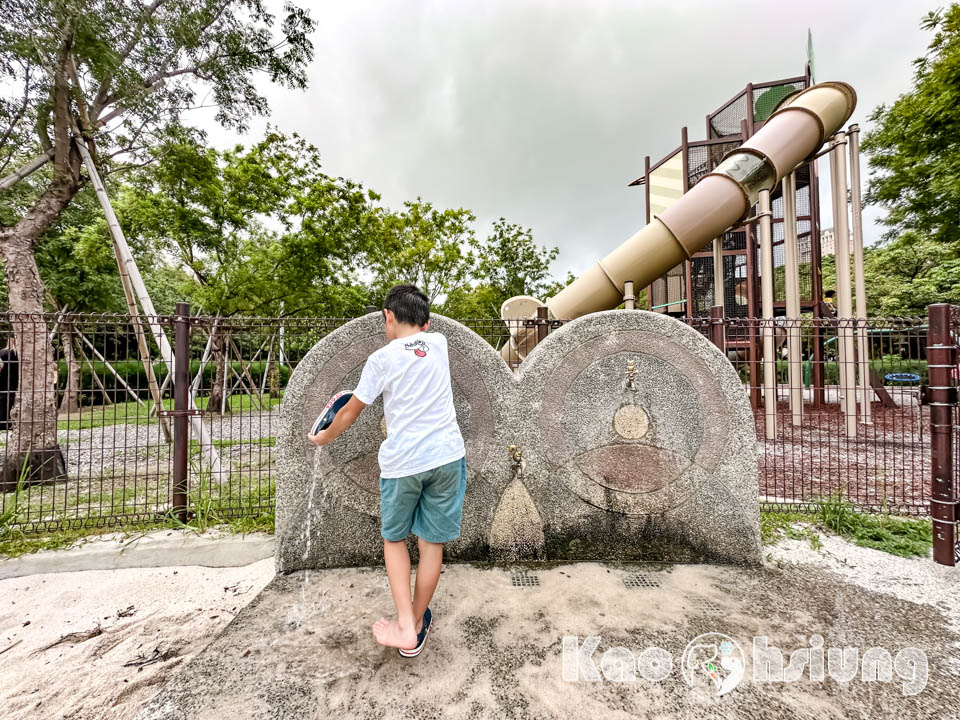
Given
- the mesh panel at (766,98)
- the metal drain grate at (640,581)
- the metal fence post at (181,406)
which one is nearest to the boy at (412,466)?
the metal drain grate at (640,581)

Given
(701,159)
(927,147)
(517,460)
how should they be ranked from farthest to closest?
(701,159)
(927,147)
(517,460)

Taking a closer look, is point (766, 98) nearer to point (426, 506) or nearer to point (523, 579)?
point (523, 579)

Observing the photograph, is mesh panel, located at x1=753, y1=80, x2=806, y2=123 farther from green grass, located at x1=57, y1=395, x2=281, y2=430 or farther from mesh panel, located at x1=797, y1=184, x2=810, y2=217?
green grass, located at x1=57, y1=395, x2=281, y2=430

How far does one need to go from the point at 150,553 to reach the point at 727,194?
10060 mm

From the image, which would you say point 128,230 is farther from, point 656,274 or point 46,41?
point 656,274

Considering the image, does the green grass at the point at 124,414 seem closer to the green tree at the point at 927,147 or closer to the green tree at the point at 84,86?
the green tree at the point at 84,86

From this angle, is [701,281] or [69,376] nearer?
[69,376]

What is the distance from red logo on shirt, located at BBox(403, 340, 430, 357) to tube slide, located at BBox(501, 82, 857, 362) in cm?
511

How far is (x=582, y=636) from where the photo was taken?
2309 mm

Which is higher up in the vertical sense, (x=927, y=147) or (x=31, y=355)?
(x=927, y=147)

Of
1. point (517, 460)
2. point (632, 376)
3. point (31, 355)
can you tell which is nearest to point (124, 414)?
point (31, 355)

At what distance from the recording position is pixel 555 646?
2.22 meters

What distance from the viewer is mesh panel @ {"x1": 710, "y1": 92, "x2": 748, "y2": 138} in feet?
43.8

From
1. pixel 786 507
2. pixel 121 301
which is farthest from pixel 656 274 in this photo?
pixel 121 301
